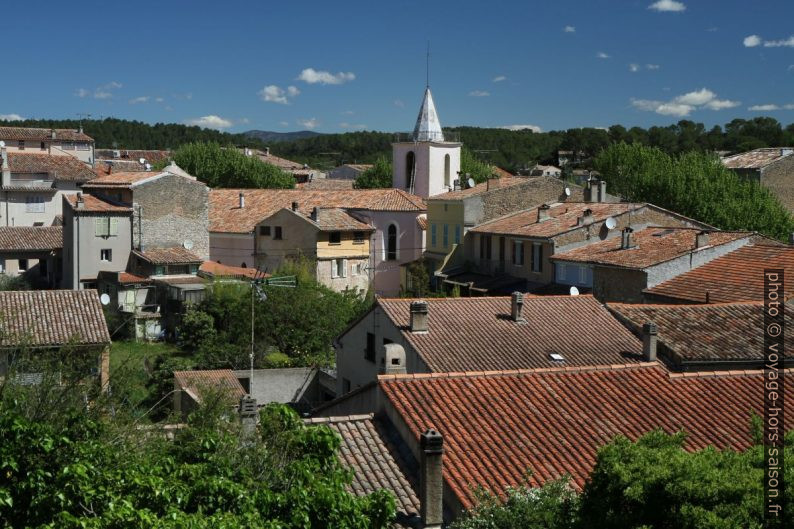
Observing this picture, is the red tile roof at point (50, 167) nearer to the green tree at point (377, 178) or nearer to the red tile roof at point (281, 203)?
the red tile roof at point (281, 203)

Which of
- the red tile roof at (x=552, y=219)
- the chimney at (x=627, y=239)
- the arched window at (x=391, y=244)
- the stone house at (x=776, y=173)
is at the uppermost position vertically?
the stone house at (x=776, y=173)

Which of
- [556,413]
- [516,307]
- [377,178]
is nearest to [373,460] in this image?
[556,413]

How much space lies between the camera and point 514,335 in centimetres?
2186

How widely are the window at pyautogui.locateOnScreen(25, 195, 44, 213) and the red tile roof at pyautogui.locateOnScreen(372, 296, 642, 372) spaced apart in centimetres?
→ 4674

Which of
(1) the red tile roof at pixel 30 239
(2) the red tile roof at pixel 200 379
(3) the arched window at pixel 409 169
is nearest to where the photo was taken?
(2) the red tile roof at pixel 200 379

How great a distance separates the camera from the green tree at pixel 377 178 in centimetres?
7806

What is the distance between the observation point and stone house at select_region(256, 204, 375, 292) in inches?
1980

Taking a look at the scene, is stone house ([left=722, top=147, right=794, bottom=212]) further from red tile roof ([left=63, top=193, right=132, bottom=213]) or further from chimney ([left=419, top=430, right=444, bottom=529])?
chimney ([left=419, top=430, right=444, bottom=529])

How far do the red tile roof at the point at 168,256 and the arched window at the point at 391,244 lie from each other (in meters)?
10.8

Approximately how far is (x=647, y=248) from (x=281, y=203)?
2886 cm

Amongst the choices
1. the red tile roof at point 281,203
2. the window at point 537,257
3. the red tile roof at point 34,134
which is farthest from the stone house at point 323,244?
the red tile roof at point 34,134

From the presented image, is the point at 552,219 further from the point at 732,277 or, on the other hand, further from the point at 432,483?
the point at 432,483

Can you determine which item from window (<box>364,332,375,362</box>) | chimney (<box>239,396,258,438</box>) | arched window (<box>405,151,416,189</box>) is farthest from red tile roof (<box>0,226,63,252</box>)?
chimney (<box>239,396,258,438</box>)

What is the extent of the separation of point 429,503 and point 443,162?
52.6 m
